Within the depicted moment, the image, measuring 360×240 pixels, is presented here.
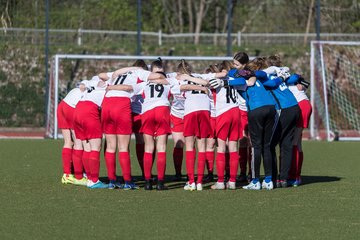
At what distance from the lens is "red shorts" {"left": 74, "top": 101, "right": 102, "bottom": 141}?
1295cm

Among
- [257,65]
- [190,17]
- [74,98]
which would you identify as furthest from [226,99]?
[190,17]

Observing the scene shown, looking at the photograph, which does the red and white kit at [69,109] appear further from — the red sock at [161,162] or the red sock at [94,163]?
the red sock at [161,162]

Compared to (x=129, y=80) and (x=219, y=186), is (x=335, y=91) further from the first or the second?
(x=129, y=80)

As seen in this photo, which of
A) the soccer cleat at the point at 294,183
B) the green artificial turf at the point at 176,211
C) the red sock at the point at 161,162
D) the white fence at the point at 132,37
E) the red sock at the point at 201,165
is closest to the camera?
the green artificial turf at the point at 176,211

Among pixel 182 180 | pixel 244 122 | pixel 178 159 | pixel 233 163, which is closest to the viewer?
pixel 233 163

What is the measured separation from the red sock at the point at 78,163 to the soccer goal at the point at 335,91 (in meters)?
11.9

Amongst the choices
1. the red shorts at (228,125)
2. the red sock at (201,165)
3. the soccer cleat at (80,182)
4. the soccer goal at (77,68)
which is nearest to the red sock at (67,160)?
the soccer cleat at (80,182)

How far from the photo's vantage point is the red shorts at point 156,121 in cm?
1259

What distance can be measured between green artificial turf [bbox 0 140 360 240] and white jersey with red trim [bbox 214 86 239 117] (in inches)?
43.3

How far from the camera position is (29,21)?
27422mm

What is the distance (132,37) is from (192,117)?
18.4 m

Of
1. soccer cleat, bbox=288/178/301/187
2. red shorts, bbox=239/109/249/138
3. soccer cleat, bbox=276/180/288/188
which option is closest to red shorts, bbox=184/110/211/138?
soccer cleat, bbox=276/180/288/188

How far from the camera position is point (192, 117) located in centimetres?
1266

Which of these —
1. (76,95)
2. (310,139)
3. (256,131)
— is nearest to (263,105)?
(256,131)
